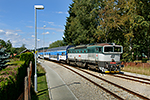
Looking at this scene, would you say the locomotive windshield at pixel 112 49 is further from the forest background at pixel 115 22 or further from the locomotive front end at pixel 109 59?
the forest background at pixel 115 22

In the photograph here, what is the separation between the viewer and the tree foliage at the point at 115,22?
87.6 feet

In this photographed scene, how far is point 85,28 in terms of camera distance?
37.8 meters

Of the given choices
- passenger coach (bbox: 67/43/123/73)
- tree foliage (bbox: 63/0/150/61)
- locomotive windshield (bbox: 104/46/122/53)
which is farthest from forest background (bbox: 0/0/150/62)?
passenger coach (bbox: 67/43/123/73)

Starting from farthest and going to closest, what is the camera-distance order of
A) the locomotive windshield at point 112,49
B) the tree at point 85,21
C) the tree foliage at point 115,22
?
the tree at point 85,21 → the tree foliage at point 115,22 → the locomotive windshield at point 112,49

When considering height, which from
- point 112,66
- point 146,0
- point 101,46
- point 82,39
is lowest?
point 112,66

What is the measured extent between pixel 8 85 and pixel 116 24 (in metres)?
28.3

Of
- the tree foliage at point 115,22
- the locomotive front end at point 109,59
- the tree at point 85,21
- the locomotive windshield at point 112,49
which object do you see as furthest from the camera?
the tree at point 85,21

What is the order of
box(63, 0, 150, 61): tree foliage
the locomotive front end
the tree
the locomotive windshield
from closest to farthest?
1. the locomotive front end
2. the locomotive windshield
3. box(63, 0, 150, 61): tree foliage
4. the tree

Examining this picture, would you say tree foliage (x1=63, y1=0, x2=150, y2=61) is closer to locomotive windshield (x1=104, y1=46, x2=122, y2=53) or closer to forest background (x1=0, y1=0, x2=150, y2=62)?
forest background (x1=0, y1=0, x2=150, y2=62)

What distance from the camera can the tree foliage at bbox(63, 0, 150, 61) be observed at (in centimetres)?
2670

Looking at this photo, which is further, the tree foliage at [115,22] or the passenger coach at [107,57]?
the tree foliage at [115,22]

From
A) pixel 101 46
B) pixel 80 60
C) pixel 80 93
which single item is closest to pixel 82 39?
pixel 80 60

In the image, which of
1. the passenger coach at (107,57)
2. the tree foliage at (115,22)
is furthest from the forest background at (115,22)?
the passenger coach at (107,57)

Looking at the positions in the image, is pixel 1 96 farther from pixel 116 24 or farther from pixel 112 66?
pixel 116 24
